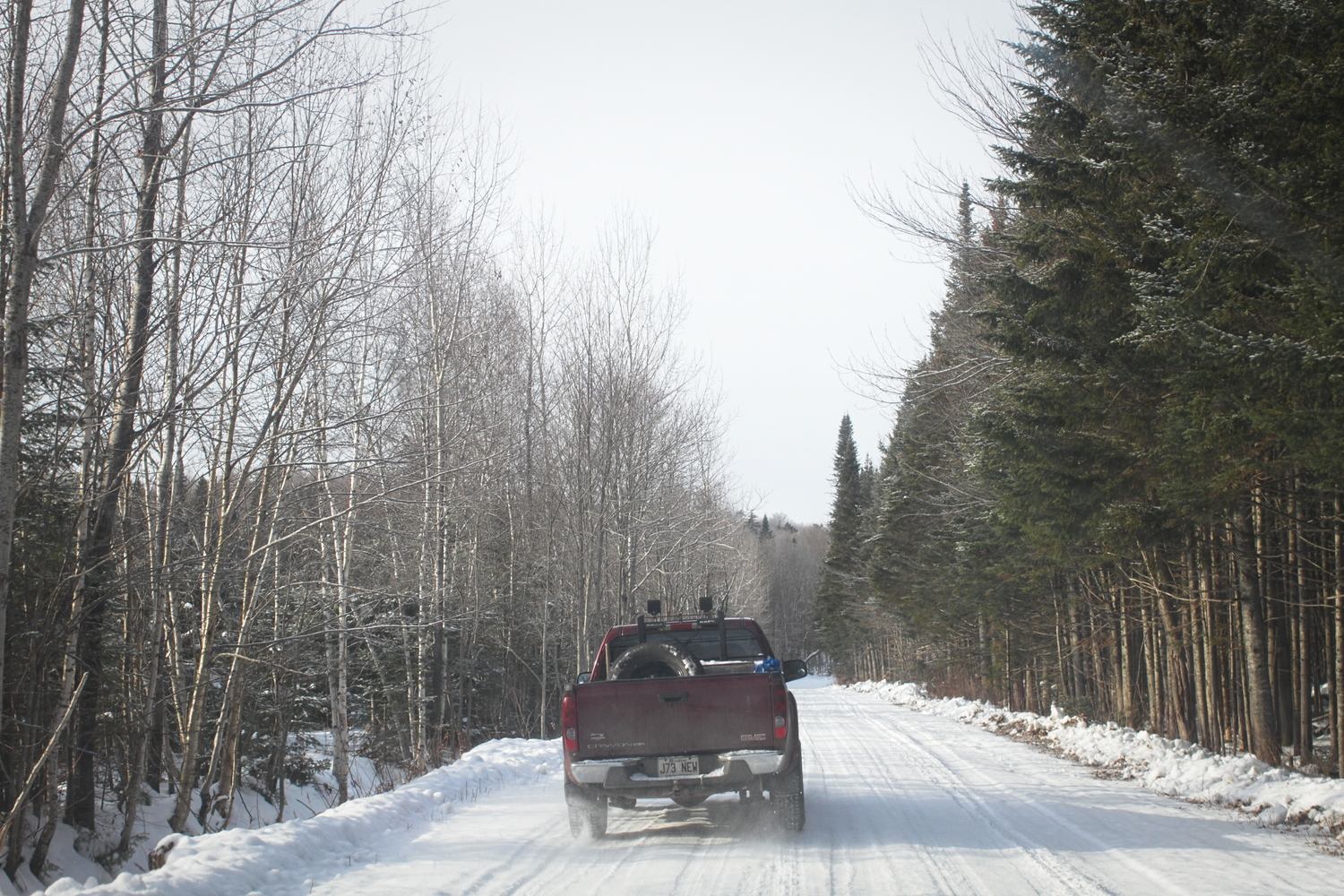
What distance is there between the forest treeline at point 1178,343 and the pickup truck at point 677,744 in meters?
4.43

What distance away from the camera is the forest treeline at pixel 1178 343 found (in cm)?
625

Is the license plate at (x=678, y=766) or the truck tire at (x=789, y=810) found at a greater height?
the license plate at (x=678, y=766)

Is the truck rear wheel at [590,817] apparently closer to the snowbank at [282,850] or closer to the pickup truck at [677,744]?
the pickup truck at [677,744]

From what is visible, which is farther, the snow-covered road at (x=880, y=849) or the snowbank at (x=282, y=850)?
the snow-covered road at (x=880, y=849)

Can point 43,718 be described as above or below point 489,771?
above

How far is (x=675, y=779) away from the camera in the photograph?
7113 millimetres

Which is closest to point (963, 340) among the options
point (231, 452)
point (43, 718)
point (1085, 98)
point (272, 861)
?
point (1085, 98)

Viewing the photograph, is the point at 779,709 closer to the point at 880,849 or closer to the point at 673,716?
the point at 673,716

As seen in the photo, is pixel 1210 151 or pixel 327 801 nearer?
pixel 1210 151

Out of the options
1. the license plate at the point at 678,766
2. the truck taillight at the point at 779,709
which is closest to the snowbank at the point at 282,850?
the license plate at the point at 678,766

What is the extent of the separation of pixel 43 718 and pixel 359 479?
19.3 feet

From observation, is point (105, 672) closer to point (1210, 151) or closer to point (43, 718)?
point (43, 718)

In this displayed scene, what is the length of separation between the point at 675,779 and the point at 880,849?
5.62 feet

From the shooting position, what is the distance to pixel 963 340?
13.5 metres
